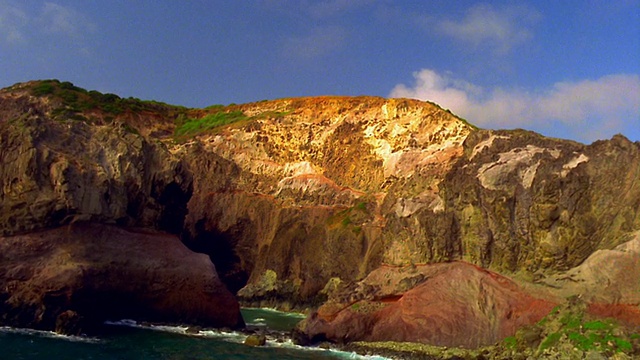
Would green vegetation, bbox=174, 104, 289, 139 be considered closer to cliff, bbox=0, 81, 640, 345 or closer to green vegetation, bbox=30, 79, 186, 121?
cliff, bbox=0, 81, 640, 345

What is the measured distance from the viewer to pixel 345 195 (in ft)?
177

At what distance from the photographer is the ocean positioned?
21.3m

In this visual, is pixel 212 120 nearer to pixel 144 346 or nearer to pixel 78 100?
pixel 78 100

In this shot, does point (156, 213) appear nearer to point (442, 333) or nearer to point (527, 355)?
point (442, 333)

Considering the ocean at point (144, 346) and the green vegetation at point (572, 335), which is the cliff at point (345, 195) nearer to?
the green vegetation at point (572, 335)

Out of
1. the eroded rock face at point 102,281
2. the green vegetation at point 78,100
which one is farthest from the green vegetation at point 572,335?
the green vegetation at point 78,100

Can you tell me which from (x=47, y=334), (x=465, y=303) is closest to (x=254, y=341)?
(x=47, y=334)

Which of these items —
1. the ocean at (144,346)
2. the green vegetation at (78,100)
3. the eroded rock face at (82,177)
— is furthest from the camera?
the green vegetation at (78,100)

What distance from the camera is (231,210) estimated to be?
184 ft

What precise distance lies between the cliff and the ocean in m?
3.60

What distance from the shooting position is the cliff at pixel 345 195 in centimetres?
2812

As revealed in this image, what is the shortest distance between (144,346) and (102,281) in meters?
5.30

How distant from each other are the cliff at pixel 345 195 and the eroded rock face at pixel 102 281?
1080mm

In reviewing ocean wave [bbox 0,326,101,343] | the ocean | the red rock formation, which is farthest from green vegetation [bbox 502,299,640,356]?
ocean wave [bbox 0,326,101,343]
